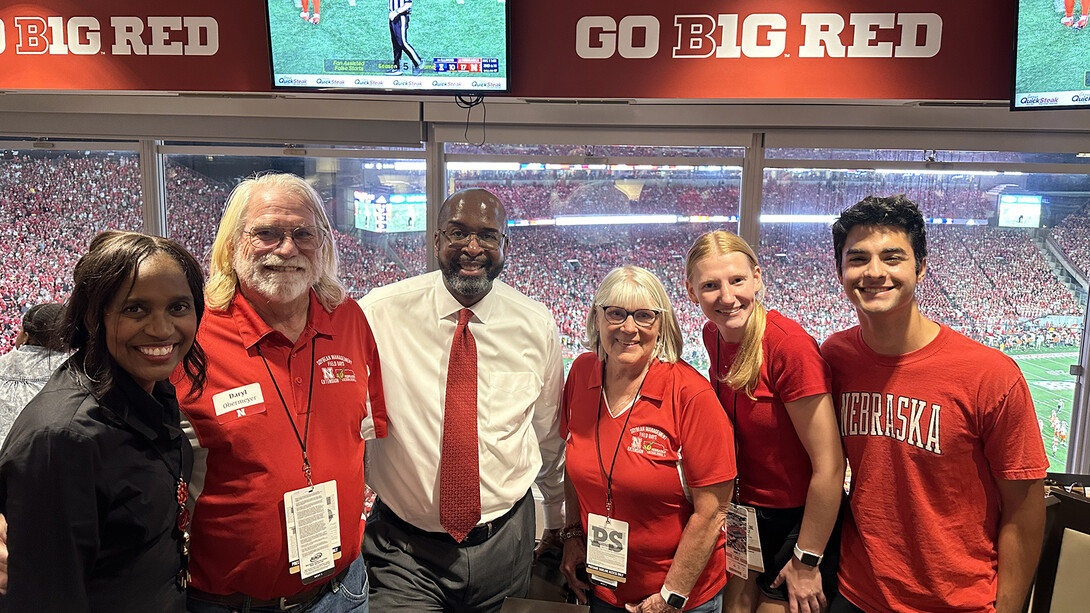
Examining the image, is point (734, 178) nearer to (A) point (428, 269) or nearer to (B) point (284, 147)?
(A) point (428, 269)

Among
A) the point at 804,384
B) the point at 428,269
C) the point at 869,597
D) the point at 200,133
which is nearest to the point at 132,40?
the point at 200,133

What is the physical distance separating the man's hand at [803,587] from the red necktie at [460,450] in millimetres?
1037

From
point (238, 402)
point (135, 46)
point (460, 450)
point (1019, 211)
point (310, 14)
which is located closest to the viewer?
point (238, 402)

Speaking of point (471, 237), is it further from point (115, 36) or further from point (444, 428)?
point (115, 36)

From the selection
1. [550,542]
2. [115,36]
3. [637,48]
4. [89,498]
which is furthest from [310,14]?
[550,542]

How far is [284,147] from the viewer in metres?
3.56

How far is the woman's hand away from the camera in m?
2.30

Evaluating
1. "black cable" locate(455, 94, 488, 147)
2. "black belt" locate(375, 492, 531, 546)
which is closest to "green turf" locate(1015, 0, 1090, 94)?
"black cable" locate(455, 94, 488, 147)

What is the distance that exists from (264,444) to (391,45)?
5.86 ft

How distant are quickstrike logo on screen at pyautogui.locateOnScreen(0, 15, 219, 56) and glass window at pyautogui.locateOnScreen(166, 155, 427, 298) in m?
0.74

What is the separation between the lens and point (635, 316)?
6.78 feet

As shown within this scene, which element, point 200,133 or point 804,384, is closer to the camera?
point 804,384

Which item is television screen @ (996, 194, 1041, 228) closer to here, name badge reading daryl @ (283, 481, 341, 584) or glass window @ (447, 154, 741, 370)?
glass window @ (447, 154, 741, 370)

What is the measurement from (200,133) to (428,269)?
141 cm
